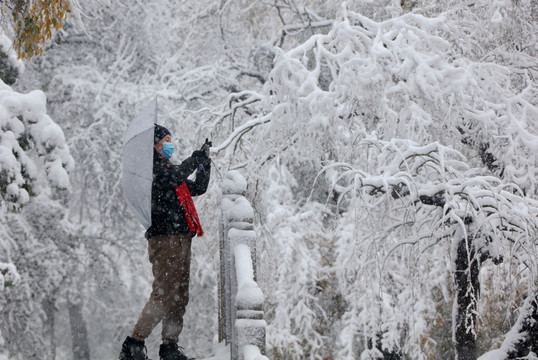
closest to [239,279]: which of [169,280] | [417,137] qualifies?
[169,280]

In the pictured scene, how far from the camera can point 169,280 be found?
4508 millimetres

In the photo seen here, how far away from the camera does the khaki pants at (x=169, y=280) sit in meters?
4.46

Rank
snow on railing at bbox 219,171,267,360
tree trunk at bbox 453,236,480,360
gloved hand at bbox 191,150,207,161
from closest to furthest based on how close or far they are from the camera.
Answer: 1. snow on railing at bbox 219,171,267,360
2. gloved hand at bbox 191,150,207,161
3. tree trunk at bbox 453,236,480,360

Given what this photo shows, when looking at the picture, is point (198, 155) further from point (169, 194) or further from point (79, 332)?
point (79, 332)

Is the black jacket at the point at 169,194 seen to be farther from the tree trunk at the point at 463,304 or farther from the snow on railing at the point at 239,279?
the tree trunk at the point at 463,304

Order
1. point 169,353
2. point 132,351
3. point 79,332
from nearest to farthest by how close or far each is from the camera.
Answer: point 132,351, point 169,353, point 79,332

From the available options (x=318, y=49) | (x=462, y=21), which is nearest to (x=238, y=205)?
(x=318, y=49)

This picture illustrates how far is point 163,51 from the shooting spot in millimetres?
14711

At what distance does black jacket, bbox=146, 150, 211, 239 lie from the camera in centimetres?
452

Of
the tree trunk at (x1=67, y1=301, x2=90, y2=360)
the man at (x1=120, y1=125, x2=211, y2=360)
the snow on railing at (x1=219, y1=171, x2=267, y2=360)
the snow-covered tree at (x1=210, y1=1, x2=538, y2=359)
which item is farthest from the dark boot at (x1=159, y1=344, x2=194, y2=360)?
the tree trunk at (x1=67, y1=301, x2=90, y2=360)

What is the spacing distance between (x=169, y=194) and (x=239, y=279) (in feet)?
3.12

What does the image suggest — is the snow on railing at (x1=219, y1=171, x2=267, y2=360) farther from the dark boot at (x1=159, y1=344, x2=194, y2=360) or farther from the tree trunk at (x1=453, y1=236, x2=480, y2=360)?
the tree trunk at (x1=453, y1=236, x2=480, y2=360)

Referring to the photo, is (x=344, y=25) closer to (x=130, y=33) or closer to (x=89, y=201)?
(x=130, y=33)

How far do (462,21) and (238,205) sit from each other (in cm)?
431
